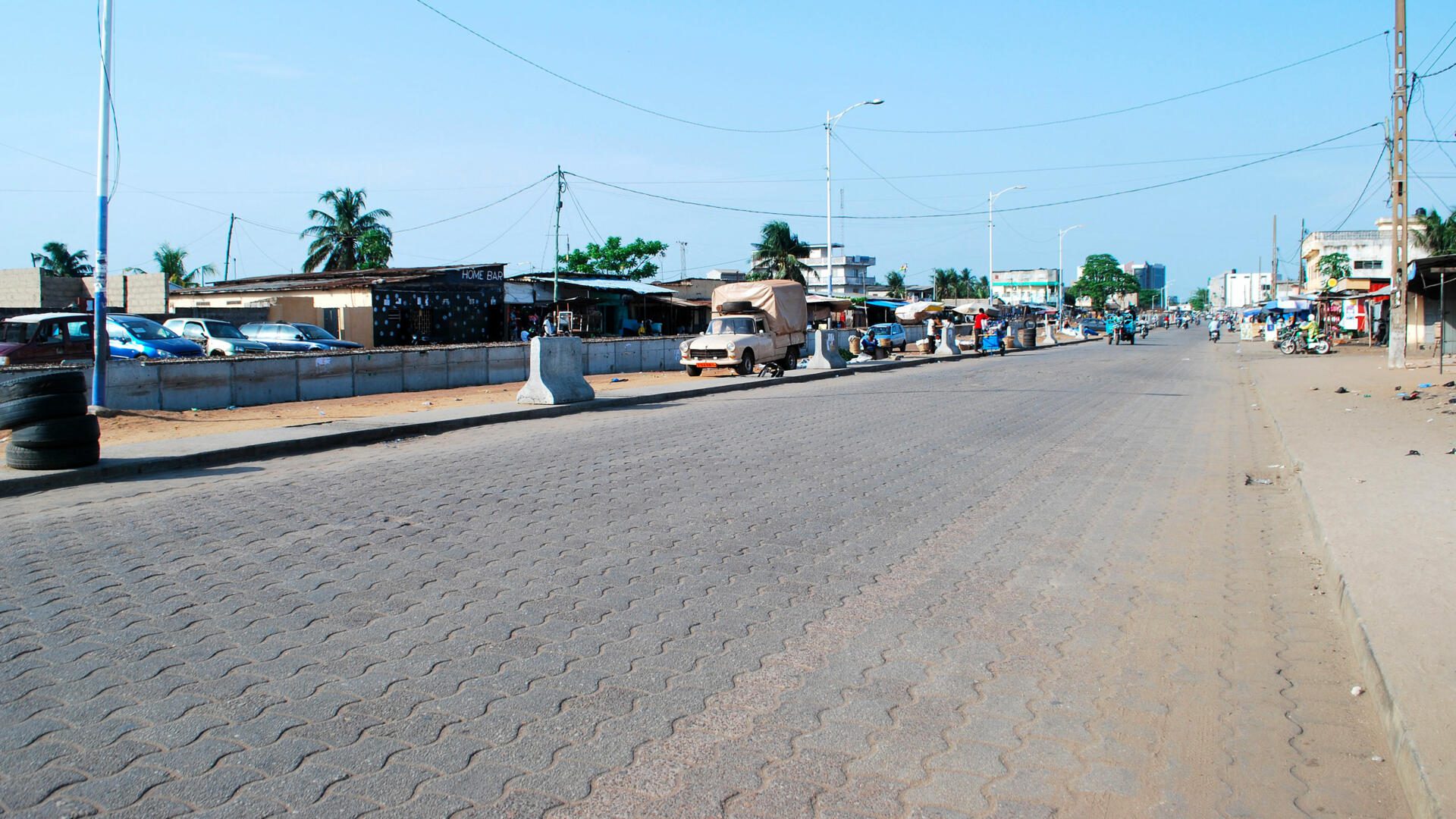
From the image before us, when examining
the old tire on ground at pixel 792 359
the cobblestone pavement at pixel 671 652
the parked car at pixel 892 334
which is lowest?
the cobblestone pavement at pixel 671 652

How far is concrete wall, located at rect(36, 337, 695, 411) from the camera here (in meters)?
19.2

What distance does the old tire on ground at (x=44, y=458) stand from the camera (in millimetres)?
10734

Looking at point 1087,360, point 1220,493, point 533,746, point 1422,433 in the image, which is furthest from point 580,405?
point 1087,360

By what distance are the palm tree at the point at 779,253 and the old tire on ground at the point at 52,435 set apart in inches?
2806

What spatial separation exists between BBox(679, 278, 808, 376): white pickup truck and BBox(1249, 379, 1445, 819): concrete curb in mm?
24817

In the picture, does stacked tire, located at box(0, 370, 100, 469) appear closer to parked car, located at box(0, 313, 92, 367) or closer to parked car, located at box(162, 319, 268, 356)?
parked car, located at box(0, 313, 92, 367)

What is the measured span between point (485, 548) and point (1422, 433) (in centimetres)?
1269

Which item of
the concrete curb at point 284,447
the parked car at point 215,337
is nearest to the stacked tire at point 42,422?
the concrete curb at point 284,447

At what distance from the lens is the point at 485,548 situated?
24.4ft

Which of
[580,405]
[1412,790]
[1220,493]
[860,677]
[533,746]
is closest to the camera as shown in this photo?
[1412,790]

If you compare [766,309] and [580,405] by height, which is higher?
[766,309]

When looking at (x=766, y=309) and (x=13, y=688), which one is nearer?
(x=13, y=688)

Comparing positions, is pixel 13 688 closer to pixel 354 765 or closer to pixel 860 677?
pixel 354 765

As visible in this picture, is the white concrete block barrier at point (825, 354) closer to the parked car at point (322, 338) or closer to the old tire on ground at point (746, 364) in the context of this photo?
the old tire on ground at point (746, 364)
